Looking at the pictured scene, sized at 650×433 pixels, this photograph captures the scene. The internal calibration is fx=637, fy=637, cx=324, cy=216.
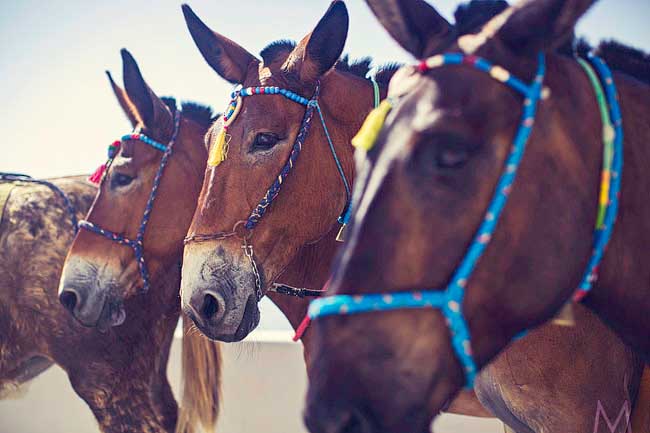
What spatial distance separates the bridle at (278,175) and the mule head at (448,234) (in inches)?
42.2

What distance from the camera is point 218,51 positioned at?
8.75 ft

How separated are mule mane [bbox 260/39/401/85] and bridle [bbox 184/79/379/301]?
0.23 meters

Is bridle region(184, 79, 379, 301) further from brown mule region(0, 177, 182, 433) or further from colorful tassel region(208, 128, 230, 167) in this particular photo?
brown mule region(0, 177, 182, 433)

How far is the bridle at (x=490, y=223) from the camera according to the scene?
1.14 m

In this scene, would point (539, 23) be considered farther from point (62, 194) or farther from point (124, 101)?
point (62, 194)

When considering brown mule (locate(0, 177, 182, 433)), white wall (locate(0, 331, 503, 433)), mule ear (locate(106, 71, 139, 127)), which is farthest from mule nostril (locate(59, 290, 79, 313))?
white wall (locate(0, 331, 503, 433))

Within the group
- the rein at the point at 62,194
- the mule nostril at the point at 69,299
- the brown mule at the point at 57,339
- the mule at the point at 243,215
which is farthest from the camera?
the rein at the point at 62,194

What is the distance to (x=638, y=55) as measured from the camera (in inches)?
68.4

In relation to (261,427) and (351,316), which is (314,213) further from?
(261,427)

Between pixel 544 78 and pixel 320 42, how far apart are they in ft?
4.28

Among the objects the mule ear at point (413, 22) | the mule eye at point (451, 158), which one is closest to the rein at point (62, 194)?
the mule ear at point (413, 22)

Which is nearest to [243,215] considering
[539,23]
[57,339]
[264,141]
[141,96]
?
[264,141]

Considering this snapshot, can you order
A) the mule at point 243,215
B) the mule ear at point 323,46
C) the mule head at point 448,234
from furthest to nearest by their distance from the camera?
the mule ear at point 323,46 < the mule at point 243,215 < the mule head at point 448,234

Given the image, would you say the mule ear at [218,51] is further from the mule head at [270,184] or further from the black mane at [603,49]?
the black mane at [603,49]
